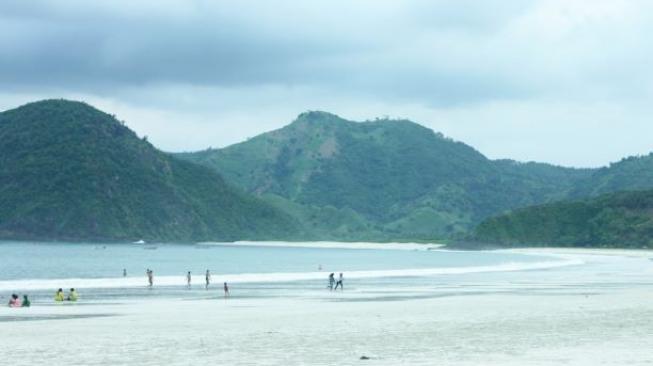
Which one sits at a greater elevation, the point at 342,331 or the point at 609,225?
the point at 609,225

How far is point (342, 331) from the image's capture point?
35.9 metres

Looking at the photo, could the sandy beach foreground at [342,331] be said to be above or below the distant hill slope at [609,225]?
below

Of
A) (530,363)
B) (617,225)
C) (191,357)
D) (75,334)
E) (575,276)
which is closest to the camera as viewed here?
(530,363)

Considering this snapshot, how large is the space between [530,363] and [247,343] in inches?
389

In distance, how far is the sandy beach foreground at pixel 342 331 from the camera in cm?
2811

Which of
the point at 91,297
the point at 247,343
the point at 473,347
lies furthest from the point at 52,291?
the point at 473,347

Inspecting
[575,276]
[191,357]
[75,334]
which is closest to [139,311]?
[75,334]

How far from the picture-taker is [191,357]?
1123 inches

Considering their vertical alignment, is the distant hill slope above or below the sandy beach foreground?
above

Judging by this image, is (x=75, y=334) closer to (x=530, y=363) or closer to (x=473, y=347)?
(x=473, y=347)

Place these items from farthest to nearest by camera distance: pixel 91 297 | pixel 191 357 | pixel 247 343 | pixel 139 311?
pixel 91 297 → pixel 139 311 → pixel 247 343 → pixel 191 357

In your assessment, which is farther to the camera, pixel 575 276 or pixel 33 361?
pixel 575 276

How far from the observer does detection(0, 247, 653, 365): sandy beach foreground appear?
2811cm

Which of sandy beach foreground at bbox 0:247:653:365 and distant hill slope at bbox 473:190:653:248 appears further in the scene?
distant hill slope at bbox 473:190:653:248
